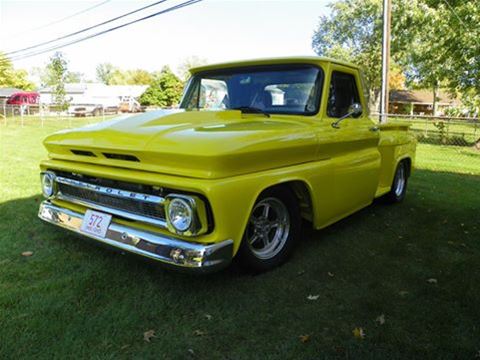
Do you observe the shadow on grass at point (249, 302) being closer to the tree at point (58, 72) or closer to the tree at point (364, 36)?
the tree at point (364, 36)

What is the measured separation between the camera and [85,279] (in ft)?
10.5

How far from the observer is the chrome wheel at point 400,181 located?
591 cm

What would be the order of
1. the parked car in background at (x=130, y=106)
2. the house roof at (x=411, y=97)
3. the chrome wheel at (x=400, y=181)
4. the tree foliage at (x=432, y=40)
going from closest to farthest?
the chrome wheel at (x=400, y=181) → the tree foliage at (x=432, y=40) → the parked car in background at (x=130, y=106) → the house roof at (x=411, y=97)

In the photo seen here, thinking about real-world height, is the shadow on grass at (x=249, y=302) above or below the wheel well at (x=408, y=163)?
below

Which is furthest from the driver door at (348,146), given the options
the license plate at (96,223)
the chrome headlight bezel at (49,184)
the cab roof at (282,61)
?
the chrome headlight bezel at (49,184)

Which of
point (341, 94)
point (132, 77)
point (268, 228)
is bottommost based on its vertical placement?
point (268, 228)

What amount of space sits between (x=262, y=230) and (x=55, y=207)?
72.7 inches

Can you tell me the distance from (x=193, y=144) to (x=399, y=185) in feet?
14.3

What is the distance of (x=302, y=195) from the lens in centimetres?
355

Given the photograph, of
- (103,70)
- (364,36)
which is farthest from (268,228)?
(103,70)

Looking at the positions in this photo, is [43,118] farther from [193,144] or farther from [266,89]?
[193,144]

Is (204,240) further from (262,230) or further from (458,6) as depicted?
(458,6)

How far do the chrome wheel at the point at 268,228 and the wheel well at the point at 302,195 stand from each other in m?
0.18

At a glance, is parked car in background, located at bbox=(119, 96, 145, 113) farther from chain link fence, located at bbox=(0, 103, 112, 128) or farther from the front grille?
the front grille
